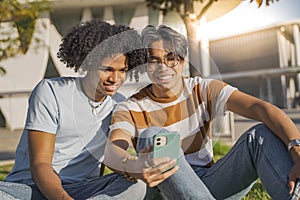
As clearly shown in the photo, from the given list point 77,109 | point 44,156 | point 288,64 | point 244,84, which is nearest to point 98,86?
point 77,109

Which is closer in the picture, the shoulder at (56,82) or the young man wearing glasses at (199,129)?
the young man wearing glasses at (199,129)

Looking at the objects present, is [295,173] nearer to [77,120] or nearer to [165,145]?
[165,145]

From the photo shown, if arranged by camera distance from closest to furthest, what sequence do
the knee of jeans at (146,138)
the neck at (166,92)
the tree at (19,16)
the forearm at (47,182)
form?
the knee of jeans at (146,138), the forearm at (47,182), the neck at (166,92), the tree at (19,16)

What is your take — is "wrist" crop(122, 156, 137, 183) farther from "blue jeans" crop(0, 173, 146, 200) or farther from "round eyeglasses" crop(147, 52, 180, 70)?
"round eyeglasses" crop(147, 52, 180, 70)

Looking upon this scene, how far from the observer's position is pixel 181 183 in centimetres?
173

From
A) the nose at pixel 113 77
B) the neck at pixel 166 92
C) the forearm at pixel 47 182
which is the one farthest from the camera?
the neck at pixel 166 92

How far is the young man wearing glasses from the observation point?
1768 mm

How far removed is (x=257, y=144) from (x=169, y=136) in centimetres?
43

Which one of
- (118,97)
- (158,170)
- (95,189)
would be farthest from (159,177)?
(118,97)

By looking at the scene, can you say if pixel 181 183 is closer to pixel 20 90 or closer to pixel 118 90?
pixel 118 90

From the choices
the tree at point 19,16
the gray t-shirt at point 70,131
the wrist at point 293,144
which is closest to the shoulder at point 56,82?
the gray t-shirt at point 70,131

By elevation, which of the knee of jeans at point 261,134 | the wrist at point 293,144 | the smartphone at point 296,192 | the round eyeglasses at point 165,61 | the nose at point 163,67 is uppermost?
the round eyeglasses at point 165,61

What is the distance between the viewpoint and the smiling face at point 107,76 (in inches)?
75.4

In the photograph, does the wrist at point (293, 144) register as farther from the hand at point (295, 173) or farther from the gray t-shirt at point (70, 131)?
the gray t-shirt at point (70, 131)
